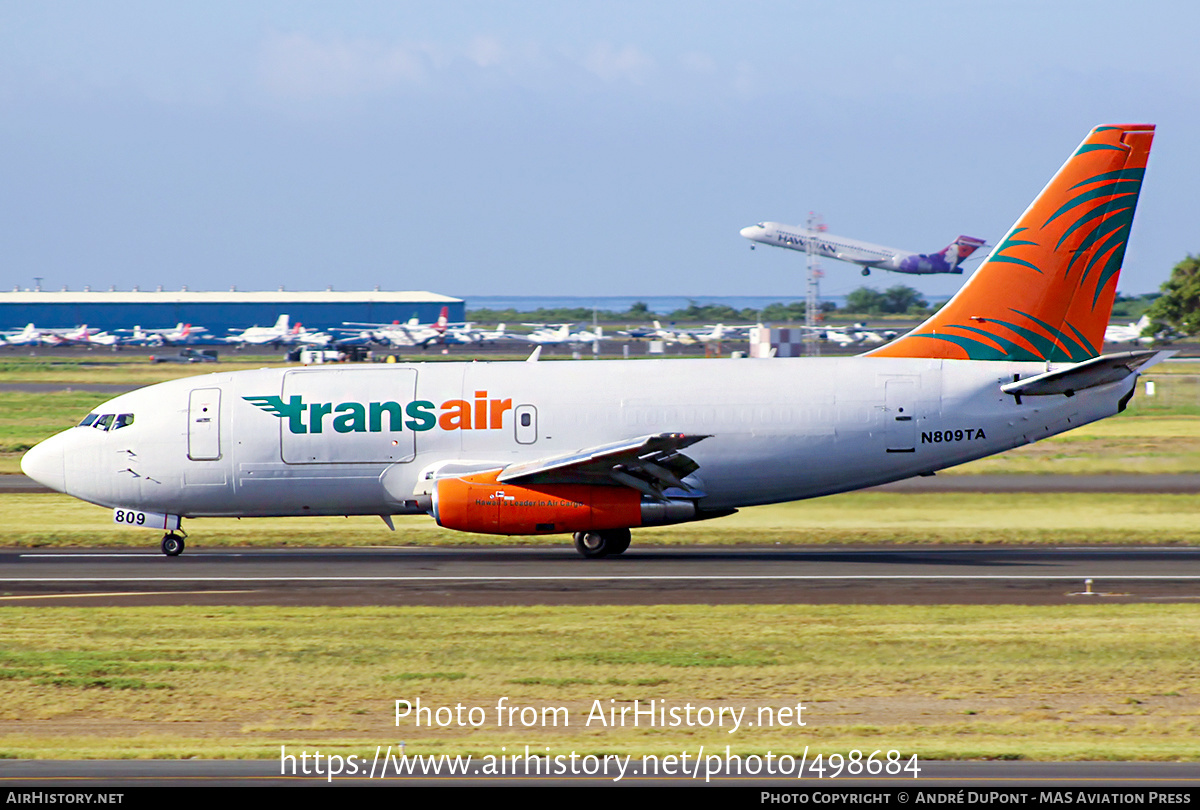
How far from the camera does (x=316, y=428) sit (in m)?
26.6

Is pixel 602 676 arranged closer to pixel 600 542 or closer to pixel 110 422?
pixel 600 542

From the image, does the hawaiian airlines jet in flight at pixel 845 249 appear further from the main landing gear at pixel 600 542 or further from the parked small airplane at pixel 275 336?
the main landing gear at pixel 600 542

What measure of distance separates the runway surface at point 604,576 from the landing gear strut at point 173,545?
0.25 meters

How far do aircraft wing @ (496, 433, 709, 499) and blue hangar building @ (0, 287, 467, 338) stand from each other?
568 feet

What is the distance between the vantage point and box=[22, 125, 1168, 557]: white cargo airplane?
83.8ft

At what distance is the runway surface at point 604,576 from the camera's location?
21.5 metres

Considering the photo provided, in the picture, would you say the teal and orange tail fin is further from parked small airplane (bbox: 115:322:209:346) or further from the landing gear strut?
parked small airplane (bbox: 115:322:209:346)

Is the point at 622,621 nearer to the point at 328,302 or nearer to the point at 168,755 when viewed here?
the point at 168,755

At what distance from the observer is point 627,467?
2522 cm

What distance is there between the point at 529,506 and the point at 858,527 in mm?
8928

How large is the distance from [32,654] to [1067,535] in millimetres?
21802

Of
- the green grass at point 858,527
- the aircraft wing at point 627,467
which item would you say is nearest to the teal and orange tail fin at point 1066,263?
the green grass at point 858,527

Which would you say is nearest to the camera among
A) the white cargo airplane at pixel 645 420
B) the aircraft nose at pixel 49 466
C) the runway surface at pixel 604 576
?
the runway surface at pixel 604 576

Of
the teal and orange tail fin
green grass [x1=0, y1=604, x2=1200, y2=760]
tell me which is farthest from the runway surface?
the teal and orange tail fin
